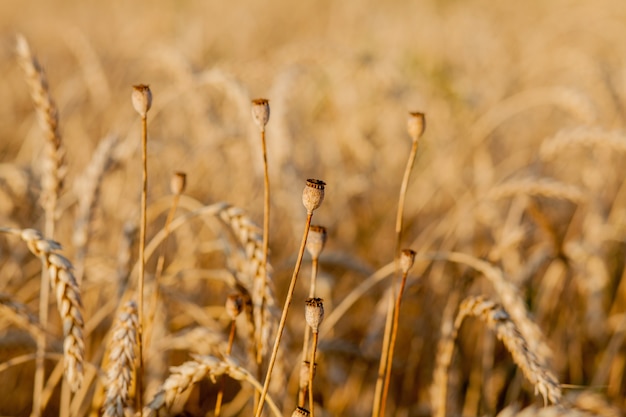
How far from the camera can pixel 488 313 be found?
1310 mm

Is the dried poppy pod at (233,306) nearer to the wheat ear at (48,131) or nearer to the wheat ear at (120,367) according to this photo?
the wheat ear at (120,367)

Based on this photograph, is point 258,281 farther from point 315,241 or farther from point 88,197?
point 88,197

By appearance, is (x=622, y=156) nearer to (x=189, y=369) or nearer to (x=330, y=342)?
(x=330, y=342)

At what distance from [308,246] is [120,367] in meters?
0.44

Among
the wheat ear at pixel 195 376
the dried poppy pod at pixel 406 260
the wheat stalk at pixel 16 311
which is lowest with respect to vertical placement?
the wheat ear at pixel 195 376

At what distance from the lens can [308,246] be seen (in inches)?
47.7

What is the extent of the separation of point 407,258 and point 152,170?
2.15 metres

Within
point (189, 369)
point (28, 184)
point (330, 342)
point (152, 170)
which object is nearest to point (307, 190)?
point (189, 369)

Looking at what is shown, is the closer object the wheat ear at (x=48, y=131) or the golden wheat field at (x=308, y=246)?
the golden wheat field at (x=308, y=246)

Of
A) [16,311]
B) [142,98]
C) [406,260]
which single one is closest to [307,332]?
[406,260]

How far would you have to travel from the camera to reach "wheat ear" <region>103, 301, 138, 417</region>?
1.15m

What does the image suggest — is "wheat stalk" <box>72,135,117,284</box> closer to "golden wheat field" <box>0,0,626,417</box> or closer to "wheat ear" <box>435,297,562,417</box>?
"golden wheat field" <box>0,0,626,417</box>

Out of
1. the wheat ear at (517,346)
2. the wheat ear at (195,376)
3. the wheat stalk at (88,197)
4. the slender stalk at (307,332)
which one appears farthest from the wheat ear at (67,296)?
the wheat ear at (517,346)

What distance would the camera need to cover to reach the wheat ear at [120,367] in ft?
3.77
